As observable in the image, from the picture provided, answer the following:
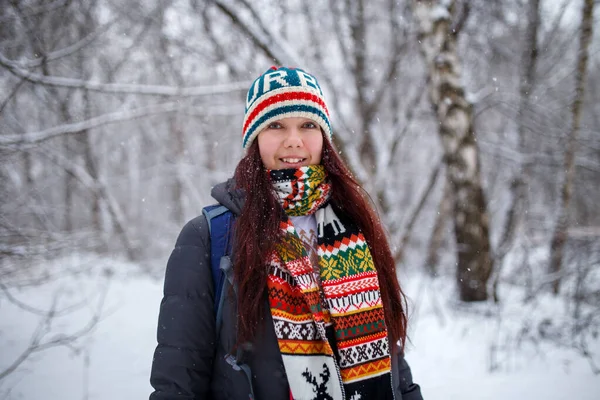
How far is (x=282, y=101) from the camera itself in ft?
4.92

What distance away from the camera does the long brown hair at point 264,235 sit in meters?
1.29

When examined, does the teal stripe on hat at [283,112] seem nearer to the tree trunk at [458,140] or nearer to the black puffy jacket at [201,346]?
the black puffy jacket at [201,346]

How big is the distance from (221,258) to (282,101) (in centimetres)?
70

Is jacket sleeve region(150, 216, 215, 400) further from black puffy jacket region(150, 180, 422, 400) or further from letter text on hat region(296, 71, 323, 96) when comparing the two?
letter text on hat region(296, 71, 323, 96)

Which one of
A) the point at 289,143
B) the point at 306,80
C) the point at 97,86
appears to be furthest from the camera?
the point at 97,86

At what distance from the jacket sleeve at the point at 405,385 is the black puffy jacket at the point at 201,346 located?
599 millimetres

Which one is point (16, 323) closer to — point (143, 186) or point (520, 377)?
point (520, 377)

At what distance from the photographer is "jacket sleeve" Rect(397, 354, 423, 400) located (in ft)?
5.19

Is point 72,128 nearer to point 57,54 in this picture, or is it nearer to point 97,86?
point 97,86

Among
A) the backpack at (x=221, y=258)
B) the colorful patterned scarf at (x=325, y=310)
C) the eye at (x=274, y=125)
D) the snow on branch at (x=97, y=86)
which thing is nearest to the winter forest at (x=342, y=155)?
the snow on branch at (x=97, y=86)

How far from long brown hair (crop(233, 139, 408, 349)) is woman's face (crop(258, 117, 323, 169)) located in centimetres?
7

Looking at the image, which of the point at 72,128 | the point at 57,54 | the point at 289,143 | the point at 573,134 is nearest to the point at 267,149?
the point at 289,143

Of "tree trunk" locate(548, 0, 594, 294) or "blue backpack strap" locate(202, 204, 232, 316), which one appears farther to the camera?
"tree trunk" locate(548, 0, 594, 294)

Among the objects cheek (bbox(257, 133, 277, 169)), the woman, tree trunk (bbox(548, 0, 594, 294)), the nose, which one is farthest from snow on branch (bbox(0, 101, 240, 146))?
tree trunk (bbox(548, 0, 594, 294))
